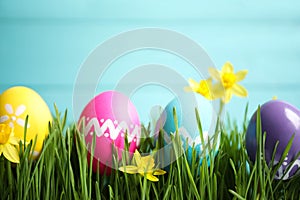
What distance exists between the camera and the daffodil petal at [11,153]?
560 mm

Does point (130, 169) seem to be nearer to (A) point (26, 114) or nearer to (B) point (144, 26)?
(A) point (26, 114)

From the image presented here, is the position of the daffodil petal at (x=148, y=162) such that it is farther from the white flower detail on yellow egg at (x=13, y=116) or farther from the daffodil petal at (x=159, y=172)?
the white flower detail on yellow egg at (x=13, y=116)

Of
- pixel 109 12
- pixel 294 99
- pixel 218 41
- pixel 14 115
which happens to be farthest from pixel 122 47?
pixel 14 115

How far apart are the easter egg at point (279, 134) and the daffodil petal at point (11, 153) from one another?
28 centimetres

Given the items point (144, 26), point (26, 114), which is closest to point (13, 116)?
point (26, 114)

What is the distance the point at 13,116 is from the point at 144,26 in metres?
0.83

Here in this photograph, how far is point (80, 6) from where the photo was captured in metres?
1.38

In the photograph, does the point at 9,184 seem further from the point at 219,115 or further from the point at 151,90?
the point at 151,90

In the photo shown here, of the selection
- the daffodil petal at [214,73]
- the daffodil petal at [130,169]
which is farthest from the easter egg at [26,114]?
the daffodil petal at [214,73]

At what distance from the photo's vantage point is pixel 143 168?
1.79ft

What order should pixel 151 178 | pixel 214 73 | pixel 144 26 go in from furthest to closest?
pixel 144 26 → pixel 214 73 → pixel 151 178

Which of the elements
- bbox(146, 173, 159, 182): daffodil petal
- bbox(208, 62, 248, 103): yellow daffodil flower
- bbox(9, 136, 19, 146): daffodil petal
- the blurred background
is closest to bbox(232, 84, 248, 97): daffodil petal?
bbox(208, 62, 248, 103): yellow daffodil flower

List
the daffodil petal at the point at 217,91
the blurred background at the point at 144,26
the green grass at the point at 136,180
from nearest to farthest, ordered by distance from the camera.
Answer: the green grass at the point at 136,180 < the daffodil petal at the point at 217,91 < the blurred background at the point at 144,26

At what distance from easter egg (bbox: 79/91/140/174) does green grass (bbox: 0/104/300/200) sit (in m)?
0.02
